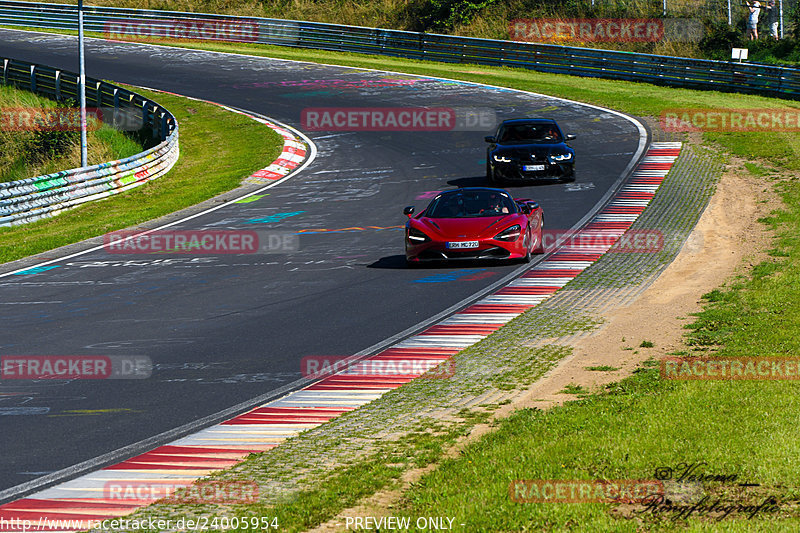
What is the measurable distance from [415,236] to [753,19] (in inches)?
1369

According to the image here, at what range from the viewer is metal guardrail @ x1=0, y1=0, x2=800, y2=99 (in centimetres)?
4375

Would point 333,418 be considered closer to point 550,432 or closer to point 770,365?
point 550,432

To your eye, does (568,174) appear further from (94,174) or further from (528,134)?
(94,174)

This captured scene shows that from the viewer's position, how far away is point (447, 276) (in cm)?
1797

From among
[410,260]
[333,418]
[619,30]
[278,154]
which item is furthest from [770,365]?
[619,30]

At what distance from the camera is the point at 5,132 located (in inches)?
1593

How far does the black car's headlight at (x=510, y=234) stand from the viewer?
18359 mm
